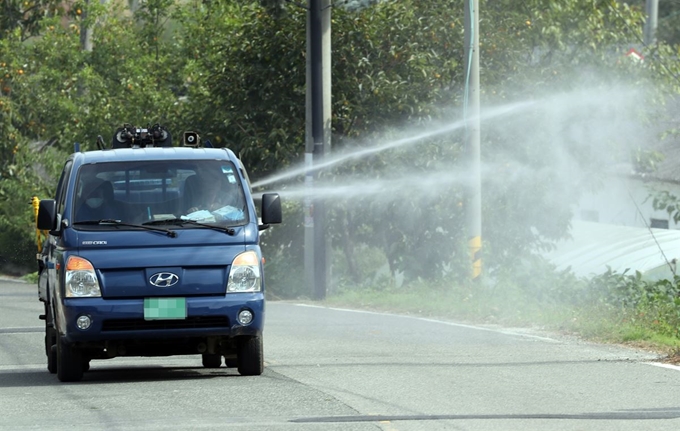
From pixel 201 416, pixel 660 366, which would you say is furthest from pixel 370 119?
pixel 201 416

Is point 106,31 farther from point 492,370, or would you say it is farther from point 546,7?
point 492,370

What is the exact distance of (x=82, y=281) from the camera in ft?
37.5

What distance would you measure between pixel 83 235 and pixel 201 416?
8.41ft

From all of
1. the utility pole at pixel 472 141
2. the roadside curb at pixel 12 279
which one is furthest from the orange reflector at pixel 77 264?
the roadside curb at pixel 12 279

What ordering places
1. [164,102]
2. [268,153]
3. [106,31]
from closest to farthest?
[268,153]
[164,102]
[106,31]

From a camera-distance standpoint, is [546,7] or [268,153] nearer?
[268,153]

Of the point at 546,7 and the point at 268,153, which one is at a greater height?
the point at 546,7

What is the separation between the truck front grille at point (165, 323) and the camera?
37.4 feet

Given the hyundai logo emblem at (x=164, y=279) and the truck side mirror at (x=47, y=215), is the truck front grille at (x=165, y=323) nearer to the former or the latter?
the hyundai logo emblem at (x=164, y=279)

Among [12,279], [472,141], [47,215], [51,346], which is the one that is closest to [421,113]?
[472,141]

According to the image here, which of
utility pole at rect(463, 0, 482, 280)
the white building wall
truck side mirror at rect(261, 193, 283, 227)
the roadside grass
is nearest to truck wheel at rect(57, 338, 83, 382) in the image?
truck side mirror at rect(261, 193, 283, 227)

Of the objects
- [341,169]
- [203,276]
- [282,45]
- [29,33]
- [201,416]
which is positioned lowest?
[201,416]

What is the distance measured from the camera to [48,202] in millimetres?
11977

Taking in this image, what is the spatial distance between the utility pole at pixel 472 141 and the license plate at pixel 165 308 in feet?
34.6
